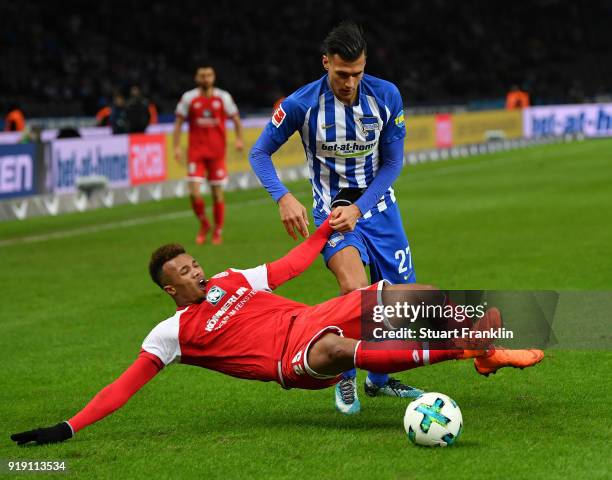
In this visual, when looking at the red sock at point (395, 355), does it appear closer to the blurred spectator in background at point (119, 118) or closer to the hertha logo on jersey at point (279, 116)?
the hertha logo on jersey at point (279, 116)

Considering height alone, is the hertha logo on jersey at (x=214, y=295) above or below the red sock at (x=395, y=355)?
above

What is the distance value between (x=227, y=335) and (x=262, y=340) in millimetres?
188

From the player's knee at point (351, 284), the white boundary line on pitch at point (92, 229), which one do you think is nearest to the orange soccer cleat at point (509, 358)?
the player's knee at point (351, 284)

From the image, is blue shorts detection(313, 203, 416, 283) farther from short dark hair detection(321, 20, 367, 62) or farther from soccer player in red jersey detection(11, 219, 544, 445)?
short dark hair detection(321, 20, 367, 62)

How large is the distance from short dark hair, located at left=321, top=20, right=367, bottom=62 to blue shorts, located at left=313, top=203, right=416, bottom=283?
102 centimetres

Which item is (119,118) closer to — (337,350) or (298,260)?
(298,260)

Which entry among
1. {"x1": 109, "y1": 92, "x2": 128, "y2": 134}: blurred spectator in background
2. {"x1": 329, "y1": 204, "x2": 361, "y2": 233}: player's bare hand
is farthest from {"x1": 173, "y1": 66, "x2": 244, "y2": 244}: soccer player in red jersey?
{"x1": 329, "y1": 204, "x2": 361, "y2": 233}: player's bare hand

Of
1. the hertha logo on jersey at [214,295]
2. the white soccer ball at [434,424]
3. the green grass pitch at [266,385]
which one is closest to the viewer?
the green grass pitch at [266,385]

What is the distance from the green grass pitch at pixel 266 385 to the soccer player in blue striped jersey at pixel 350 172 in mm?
612

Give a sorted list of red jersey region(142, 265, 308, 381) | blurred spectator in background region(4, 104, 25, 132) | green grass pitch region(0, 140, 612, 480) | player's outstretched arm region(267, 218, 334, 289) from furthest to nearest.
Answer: blurred spectator in background region(4, 104, 25, 132) → player's outstretched arm region(267, 218, 334, 289) → red jersey region(142, 265, 308, 381) → green grass pitch region(0, 140, 612, 480)

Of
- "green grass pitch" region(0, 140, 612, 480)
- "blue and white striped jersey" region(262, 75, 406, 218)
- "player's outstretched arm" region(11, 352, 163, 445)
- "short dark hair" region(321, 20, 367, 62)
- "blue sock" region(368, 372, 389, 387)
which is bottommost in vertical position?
"green grass pitch" region(0, 140, 612, 480)

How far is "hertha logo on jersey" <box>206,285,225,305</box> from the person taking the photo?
19.9 ft

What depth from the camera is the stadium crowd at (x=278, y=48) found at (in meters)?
34.8

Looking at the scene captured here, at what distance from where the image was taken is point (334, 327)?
569 centimetres
